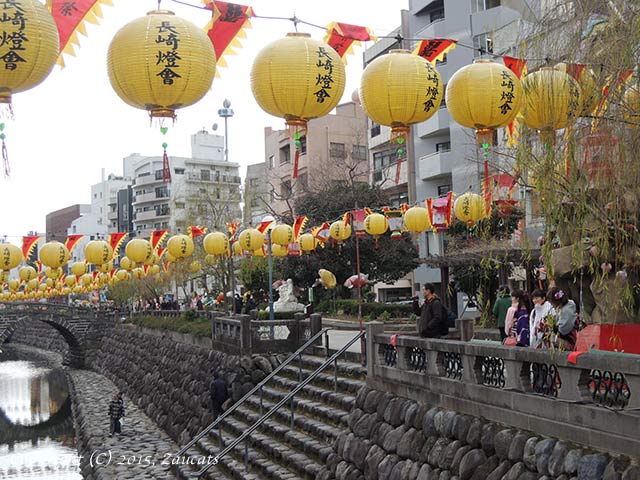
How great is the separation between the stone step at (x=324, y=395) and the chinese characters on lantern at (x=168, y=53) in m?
8.57

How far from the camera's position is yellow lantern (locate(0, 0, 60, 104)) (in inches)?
304

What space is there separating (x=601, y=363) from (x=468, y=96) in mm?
4049

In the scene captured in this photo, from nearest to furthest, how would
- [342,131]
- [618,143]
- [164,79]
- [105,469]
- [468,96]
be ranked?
[618,143] → [164,79] → [468,96] → [105,469] → [342,131]

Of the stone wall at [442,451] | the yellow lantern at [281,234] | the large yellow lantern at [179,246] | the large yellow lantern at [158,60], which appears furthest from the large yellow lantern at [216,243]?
the large yellow lantern at [158,60]

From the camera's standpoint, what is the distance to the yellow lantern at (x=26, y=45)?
7.72 m

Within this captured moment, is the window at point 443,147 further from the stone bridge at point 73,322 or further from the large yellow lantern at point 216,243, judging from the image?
the stone bridge at point 73,322

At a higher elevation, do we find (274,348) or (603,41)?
(603,41)

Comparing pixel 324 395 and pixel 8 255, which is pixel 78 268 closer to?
pixel 8 255

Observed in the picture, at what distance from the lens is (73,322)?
55.3 m

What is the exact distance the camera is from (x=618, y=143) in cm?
798

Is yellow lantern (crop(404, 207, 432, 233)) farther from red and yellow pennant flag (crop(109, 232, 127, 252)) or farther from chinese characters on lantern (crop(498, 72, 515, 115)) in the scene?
red and yellow pennant flag (crop(109, 232, 127, 252))

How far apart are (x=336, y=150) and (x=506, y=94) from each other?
154 feet

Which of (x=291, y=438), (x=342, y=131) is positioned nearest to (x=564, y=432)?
(x=291, y=438)

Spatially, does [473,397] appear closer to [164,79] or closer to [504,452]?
[504,452]
